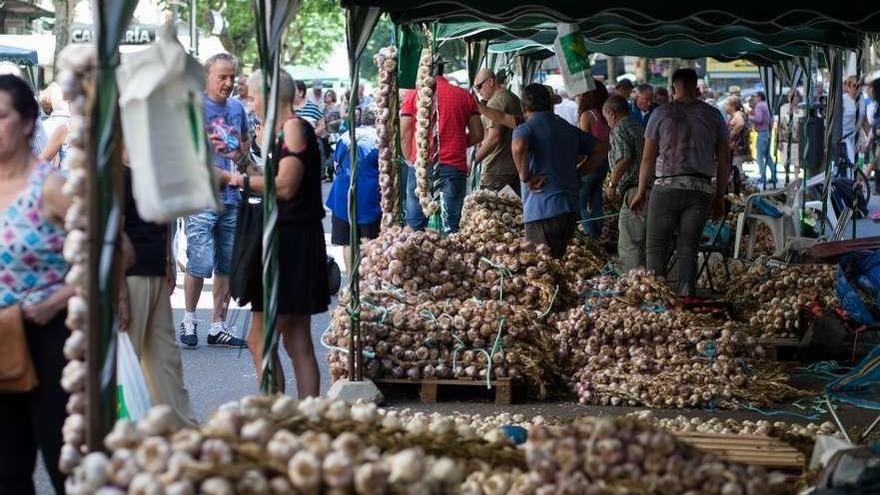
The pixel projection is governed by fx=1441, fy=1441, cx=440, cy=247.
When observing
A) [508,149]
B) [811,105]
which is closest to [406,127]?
[508,149]

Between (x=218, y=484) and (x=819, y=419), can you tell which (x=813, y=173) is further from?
(x=218, y=484)

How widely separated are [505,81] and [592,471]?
16.8 m

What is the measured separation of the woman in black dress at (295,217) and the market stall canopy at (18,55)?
23301mm

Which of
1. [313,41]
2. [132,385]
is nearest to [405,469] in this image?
[132,385]

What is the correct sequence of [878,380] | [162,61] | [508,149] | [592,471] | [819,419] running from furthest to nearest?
[508,149], [819,419], [878,380], [162,61], [592,471]

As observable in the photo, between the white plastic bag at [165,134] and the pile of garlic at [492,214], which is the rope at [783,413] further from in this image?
the white plastic bag at [165,134]

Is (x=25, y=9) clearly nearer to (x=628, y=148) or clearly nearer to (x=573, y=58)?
(x=628, y=148)

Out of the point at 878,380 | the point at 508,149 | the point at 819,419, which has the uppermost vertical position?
the point at 508,149

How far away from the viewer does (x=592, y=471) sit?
12.9 ft

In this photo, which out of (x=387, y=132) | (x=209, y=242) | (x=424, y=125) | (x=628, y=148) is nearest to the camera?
(x=209, y=242)

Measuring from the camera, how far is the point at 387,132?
1117 cm

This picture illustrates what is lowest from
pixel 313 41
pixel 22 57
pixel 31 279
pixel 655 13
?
pixel 31 279

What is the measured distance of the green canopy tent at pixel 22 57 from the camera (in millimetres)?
29481

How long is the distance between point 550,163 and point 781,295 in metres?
2.22
